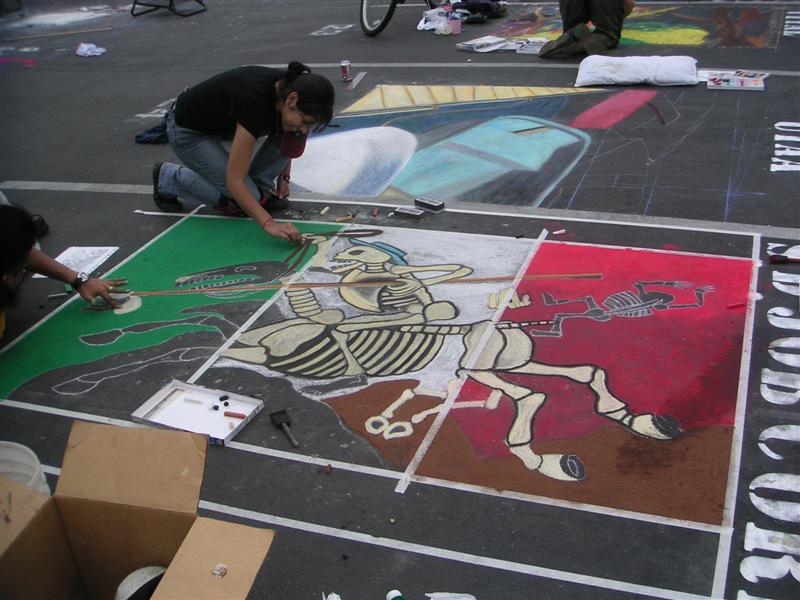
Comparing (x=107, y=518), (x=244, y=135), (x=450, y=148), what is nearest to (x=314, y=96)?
(x=244, y=135)

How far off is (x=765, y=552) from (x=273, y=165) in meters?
4.05

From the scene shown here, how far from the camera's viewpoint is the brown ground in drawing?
2.88 meters

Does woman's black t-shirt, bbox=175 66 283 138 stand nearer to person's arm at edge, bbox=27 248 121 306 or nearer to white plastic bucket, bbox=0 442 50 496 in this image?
person's arm at edge, bbox=27 248 121 306

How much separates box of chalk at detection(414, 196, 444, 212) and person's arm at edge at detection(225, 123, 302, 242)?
0.99 m

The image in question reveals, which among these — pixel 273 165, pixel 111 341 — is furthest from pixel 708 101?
pixel 111 341

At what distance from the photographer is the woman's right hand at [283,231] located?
4828 millimetres

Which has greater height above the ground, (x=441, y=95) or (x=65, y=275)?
(x=65, y=275)

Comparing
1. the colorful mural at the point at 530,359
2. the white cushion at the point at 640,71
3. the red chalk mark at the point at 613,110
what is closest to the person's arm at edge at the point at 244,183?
the colorful mural at the point at 530,359

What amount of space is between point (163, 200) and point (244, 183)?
1150 millimetres

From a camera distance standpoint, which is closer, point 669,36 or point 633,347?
point 633,347

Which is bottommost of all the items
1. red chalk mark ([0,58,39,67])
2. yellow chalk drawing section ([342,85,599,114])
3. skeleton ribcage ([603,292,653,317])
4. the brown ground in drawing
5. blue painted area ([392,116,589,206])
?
the brown ground in drawing

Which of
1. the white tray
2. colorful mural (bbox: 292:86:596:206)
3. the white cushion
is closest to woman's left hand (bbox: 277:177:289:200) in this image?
colorful mural (bbox: 292:86:596:206)

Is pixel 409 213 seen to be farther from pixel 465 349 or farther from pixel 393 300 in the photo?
pixel 465 349

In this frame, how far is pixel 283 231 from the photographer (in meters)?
4.86
